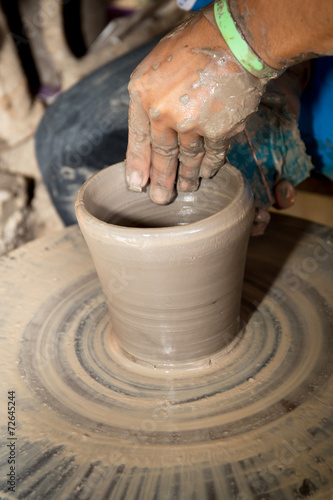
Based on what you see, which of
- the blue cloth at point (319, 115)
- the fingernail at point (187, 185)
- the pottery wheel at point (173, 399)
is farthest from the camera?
the blue cloth at point (319, 115)

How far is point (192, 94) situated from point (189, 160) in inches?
5.4

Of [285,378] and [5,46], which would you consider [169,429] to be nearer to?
[285,378]

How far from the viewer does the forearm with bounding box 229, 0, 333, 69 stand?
0.82 m

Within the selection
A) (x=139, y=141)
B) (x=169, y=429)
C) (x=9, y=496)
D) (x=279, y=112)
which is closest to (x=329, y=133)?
(x=279, y=112)

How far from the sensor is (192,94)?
0.89m

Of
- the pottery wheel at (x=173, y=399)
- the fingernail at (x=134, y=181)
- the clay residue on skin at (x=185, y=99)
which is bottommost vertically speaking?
the pottery wheel at (x=173, y=399)

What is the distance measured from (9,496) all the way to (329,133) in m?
1.27

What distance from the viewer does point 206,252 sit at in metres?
0.89

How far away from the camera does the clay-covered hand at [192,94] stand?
0.89m

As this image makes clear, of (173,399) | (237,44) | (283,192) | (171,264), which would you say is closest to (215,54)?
(237,44)

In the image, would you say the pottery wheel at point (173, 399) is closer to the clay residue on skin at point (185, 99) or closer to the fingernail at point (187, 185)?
the fingernail at point (187, 185)

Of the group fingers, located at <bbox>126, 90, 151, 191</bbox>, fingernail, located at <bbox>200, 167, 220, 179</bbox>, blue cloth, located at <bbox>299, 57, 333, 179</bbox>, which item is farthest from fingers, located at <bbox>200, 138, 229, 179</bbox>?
blue cloth, located at <bbox>299, 57, 333, 179</bbox>

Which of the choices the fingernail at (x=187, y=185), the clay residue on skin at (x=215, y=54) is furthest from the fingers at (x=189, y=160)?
the clay residue on skin at (x=215, y=54)

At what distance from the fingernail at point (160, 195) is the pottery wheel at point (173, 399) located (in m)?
0.31
